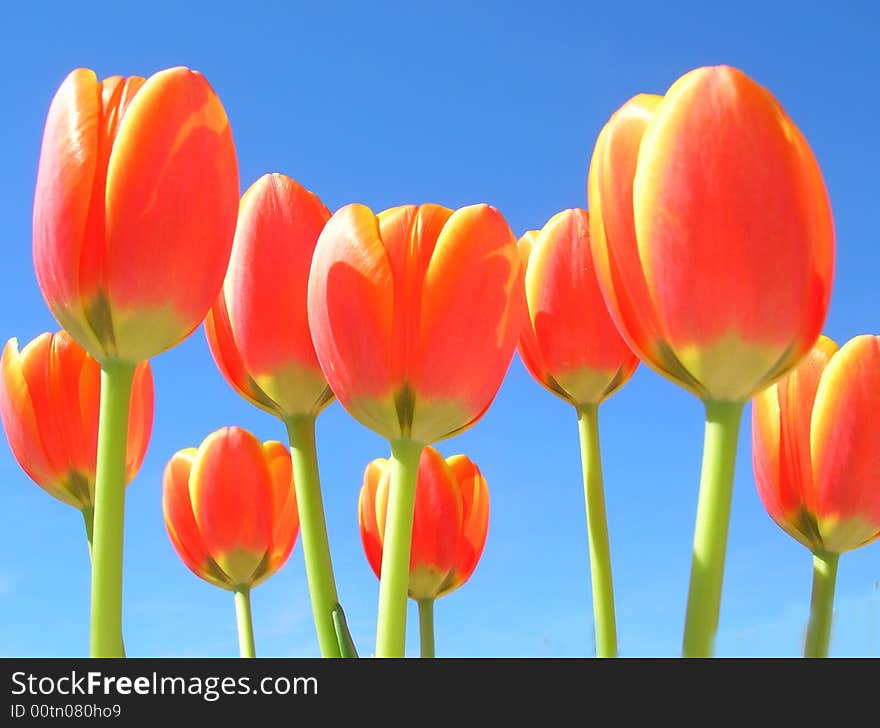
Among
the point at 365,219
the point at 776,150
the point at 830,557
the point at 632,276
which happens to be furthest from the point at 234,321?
the point at 830,557

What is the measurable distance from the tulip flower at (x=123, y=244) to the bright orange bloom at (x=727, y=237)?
1.05 ft

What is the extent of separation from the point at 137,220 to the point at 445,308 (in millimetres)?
234

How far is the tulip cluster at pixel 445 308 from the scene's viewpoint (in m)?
0.73

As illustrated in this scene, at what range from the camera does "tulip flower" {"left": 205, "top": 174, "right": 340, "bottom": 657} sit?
0.97 meters

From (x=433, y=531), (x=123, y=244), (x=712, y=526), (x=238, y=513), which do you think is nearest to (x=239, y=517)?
(x=238, y=513)

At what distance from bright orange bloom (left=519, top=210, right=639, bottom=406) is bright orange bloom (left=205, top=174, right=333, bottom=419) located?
22cm

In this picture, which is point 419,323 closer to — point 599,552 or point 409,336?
point 409,336

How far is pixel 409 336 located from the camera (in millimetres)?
836

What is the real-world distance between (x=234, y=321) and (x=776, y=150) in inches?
19.6

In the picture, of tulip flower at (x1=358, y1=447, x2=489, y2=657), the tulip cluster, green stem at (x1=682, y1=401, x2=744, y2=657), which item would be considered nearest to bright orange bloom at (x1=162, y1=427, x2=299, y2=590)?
tulip flower at (x1=358, y1=447, x2=489, y2=657)
